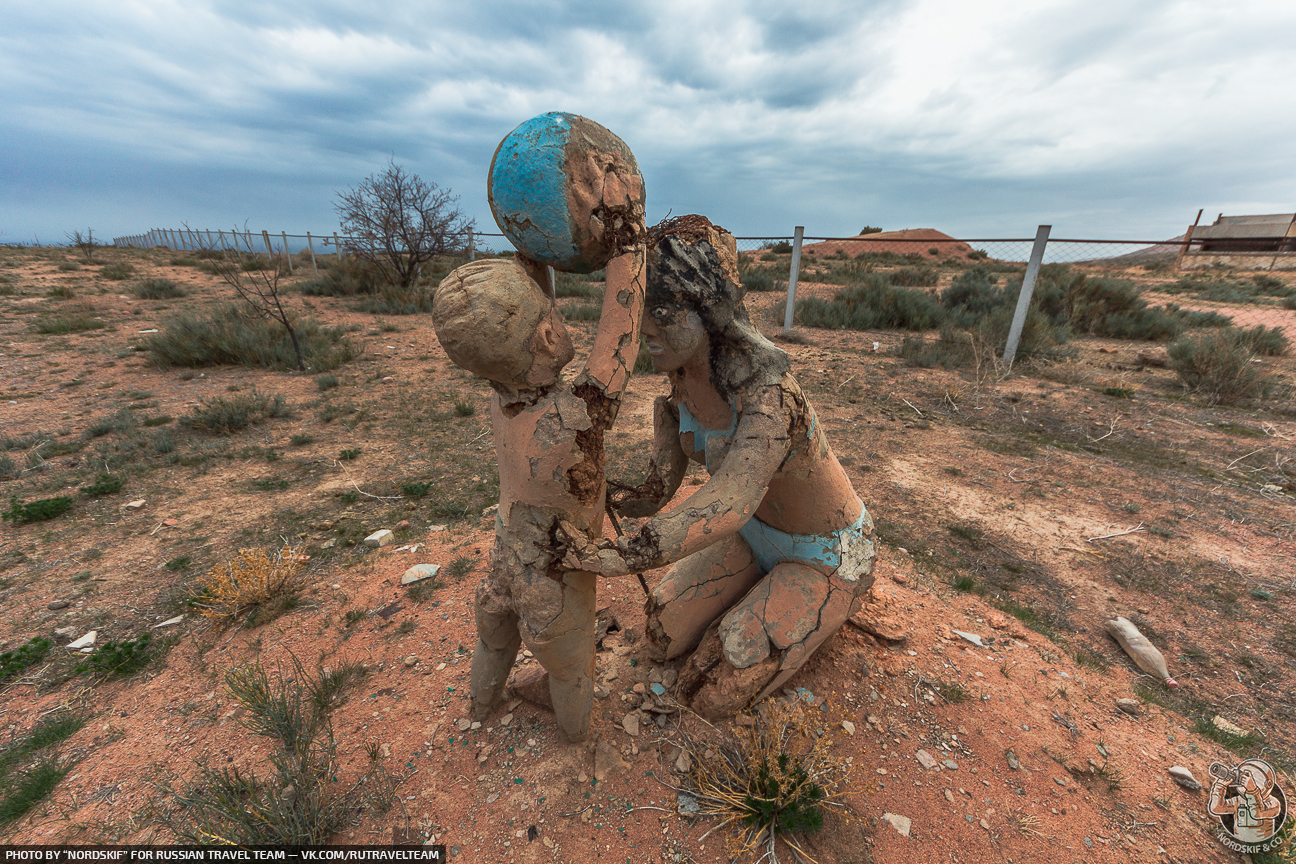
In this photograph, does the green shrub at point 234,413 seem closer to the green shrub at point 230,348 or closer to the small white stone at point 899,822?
the green shrub at point 230,348

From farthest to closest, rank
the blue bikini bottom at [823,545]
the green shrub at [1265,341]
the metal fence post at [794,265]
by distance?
the metal fence post at [794,265], the green shrub at [1265,341], the blue bikini bottom at [823,545]

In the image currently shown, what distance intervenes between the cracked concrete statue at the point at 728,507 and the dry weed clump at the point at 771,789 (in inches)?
7.8

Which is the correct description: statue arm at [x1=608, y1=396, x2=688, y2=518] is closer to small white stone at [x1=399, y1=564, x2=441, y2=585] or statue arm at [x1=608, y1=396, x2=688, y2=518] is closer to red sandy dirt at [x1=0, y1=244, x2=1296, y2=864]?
red sandy dirt at [x1=0, y1=244, x2=1296, y2=864]

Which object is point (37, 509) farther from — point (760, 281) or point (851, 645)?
point (760, 281)

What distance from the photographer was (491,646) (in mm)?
2021

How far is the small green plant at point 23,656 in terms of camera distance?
2.59m

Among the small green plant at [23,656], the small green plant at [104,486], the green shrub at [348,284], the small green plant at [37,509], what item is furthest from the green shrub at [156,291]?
the small green plant at [23,656]

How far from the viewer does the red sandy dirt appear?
1.81 metres

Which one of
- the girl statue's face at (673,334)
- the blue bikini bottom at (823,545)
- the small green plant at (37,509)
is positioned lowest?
the small green plant at (37,509)

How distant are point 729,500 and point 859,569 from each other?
87 centimetres

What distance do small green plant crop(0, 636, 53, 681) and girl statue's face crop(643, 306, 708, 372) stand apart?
3774mm

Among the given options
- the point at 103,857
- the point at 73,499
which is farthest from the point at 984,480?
the point at 73,499

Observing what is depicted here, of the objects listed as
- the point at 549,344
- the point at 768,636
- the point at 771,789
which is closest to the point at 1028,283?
the point at 768,636

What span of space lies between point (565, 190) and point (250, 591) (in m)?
3.06
